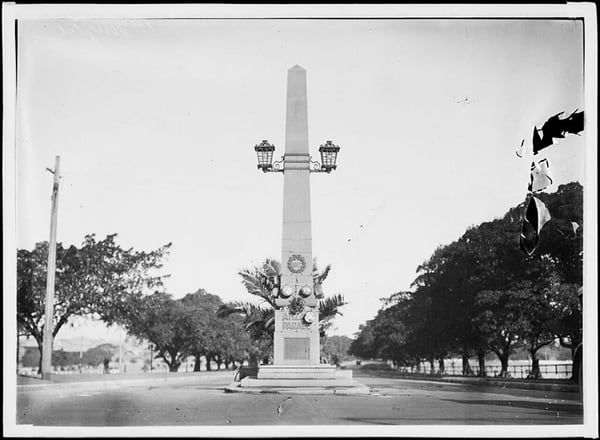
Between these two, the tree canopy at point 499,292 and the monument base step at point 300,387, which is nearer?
the monument base step at point 300,387

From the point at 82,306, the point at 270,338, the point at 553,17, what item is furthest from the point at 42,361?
the point at 553,17

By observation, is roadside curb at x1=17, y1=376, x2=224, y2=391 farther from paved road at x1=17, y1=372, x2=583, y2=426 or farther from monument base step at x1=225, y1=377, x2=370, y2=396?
monument base step at x1=225, y1=377, x2=370, y2=396

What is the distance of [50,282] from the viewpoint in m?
13.2

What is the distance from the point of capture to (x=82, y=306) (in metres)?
17.3

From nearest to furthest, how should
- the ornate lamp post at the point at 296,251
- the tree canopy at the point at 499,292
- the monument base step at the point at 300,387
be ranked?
1. the monument base step at the point at 300,387
2. the tree canopy at the point at 499,292
3. the ornate lamp post at the point at 296,251

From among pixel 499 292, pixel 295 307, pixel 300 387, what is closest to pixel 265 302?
pixel 295 307

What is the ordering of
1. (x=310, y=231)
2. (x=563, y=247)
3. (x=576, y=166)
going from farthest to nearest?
(x=310, y=231)
(x=563, y=247)
(x=576, y=166)

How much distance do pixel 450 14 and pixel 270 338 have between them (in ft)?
32.3

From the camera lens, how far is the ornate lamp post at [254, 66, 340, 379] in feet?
50.5

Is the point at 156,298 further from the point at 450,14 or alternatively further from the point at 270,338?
the point at 450,14

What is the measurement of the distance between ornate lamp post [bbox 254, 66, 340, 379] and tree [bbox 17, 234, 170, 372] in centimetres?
271

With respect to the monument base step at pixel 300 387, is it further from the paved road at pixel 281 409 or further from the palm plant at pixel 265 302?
the palm plant at pixel 265 302

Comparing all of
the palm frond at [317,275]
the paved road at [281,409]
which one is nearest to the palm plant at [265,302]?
the palm frond at [317,275]

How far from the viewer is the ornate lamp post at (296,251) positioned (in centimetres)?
1539
